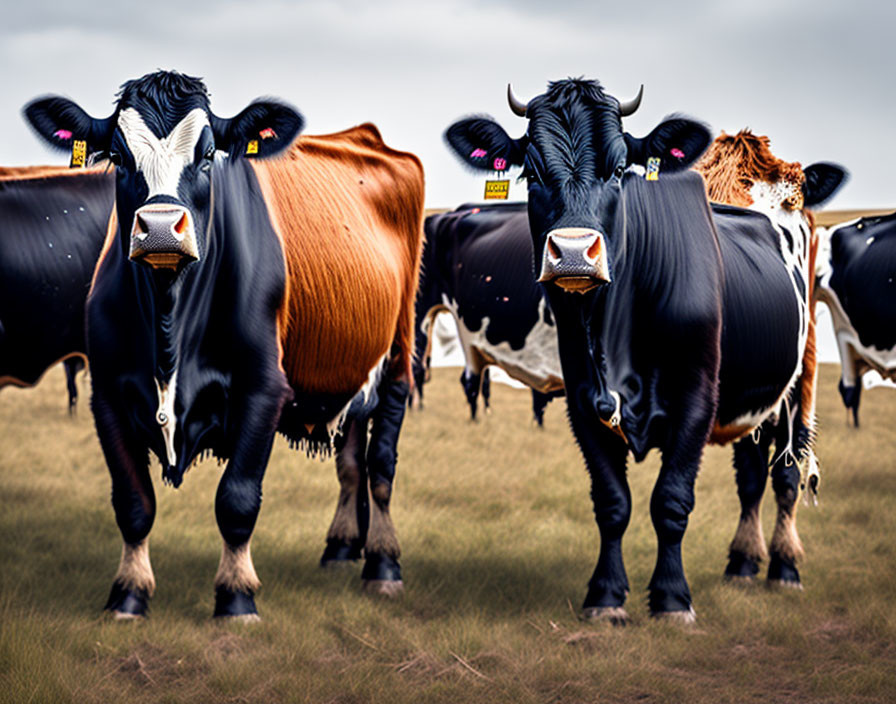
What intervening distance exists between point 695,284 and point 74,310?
4.44m

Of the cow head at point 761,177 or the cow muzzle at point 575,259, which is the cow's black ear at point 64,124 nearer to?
the cow muzzle at point 575,259

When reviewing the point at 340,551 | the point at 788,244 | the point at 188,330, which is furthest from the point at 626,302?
the point at 340,551

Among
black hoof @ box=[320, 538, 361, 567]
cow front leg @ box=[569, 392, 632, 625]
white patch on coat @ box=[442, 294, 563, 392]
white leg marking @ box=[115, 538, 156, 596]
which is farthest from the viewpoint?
white patch on coat @ box=[442, 294, 563, 392]

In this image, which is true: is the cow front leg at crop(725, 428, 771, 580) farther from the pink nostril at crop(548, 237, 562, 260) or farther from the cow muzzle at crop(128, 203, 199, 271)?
the cow muzzle at crop(128, 203, 199, 271)

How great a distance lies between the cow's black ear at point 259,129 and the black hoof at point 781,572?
3869 millimetres

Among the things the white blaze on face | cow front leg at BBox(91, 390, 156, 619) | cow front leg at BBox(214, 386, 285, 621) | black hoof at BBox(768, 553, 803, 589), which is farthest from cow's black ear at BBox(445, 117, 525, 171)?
black hoof at BBox(768, 553, 803, 589)

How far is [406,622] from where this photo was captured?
198 inches

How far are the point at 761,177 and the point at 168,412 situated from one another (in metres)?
4.37

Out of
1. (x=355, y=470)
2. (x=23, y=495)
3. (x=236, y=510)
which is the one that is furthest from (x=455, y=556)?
(x=23, y=495)

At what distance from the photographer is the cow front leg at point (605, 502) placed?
16.9 ft

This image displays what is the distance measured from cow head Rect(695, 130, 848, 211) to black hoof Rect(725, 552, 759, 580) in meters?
2.38

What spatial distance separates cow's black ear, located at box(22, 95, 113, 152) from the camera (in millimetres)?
4789

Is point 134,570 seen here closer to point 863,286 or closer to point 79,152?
point 79,152

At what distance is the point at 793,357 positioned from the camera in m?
6.04
